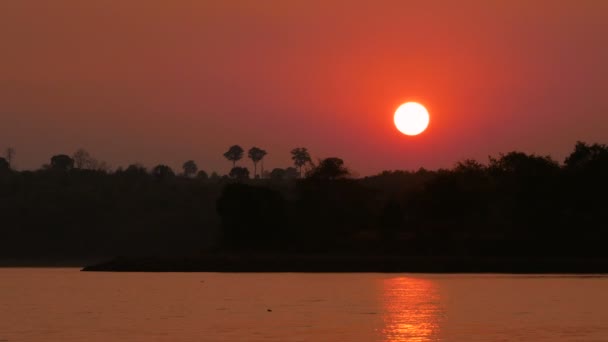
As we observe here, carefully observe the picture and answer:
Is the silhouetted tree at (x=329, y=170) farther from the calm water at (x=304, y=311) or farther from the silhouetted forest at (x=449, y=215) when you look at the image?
the calm water at (x=304, y=311)

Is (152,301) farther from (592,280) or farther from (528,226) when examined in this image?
(528,226)

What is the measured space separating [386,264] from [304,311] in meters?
76.4

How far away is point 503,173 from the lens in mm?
171000

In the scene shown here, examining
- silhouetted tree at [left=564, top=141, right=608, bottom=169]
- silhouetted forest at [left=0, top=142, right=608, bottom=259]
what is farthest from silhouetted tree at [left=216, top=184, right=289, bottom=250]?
silhouetted tree at [left=564, top=141, right=608, bottom=169]

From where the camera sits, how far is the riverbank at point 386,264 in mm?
138500

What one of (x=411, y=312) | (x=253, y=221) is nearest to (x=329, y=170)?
(x=253, y=221)

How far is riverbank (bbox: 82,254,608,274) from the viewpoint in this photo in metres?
138

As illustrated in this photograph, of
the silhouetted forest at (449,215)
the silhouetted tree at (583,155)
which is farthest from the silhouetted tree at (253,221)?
the silhouetted tree at (583,155)

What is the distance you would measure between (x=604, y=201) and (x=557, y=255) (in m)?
9.94

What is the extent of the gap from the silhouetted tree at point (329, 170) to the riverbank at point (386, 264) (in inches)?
994

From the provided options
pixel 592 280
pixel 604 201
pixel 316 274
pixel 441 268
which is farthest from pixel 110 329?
pixel 604 201

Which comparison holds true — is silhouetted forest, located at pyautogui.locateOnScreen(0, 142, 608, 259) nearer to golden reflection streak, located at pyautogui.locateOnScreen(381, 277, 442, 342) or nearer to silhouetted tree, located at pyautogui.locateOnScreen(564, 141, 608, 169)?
silhouetted tree, located at pyautogui.locateOnScreen(564, 141, 608, 169)

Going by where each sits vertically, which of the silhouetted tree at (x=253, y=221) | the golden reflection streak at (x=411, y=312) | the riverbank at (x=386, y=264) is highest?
the silhouetted tree at (x=253, y=221)

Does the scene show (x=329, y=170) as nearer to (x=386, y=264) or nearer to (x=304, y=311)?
(x=386, y=264)
